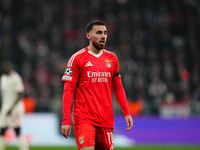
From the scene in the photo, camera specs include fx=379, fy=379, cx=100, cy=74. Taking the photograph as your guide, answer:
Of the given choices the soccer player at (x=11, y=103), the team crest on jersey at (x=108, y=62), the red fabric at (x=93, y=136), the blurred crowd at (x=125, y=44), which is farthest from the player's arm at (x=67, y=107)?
the blurred crowd at (x=125, y=44)

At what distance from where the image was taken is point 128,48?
1758 cm

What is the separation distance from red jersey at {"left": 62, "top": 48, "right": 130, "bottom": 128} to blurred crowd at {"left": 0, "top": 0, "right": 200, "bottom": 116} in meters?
8.41

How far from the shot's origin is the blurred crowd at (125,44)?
15.0m

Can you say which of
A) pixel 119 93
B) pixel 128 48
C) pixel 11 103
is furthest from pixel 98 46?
pixel 128 48

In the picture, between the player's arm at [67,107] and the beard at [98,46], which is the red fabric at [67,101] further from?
the beard at [98,46]

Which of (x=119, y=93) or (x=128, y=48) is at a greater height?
(x=128, y=48)

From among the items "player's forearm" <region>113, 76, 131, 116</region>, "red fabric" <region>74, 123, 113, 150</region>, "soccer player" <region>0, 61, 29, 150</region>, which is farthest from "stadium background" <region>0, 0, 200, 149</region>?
"red fabric" <region>74, 123, 113, 150</region>

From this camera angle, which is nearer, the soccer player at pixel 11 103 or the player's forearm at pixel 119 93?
the player's forearm at pixel 119 93

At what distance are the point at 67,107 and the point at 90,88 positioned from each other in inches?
16.6

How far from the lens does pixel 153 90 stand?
15.4 meters

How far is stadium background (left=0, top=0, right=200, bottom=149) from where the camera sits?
47.2 feet

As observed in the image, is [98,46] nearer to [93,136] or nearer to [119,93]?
[119,93]

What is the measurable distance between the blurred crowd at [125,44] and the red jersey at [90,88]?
8.41 m

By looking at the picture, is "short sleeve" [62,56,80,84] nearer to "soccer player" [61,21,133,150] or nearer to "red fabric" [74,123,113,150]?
"soccer player" [61,21,133,150]
